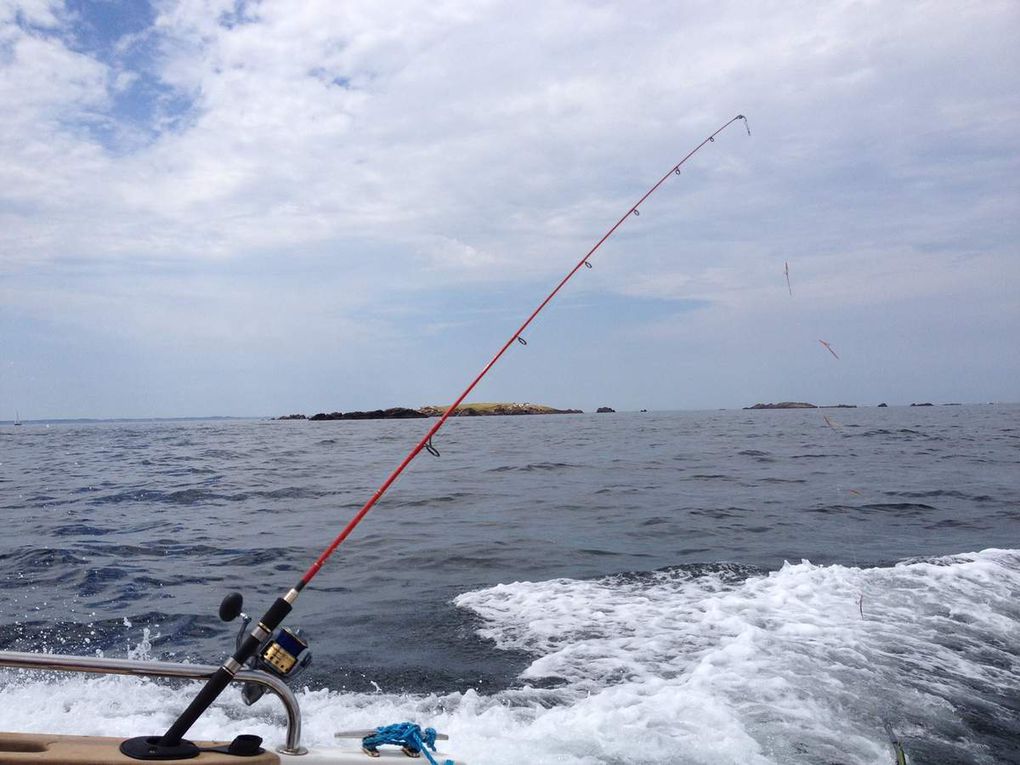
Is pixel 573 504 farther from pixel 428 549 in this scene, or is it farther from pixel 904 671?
pixel 904 671

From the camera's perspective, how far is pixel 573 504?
13891mm

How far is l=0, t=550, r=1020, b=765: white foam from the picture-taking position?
4305 mm

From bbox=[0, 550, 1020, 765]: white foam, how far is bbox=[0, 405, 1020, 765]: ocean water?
0.02 meters

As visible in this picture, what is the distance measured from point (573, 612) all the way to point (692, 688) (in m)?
2.03

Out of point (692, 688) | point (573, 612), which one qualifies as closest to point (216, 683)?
point (692, 688)

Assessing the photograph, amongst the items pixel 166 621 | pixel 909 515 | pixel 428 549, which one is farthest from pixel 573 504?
pixel 166 621

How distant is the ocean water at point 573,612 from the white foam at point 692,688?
0.02 metres

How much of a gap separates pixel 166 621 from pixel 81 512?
305 inches

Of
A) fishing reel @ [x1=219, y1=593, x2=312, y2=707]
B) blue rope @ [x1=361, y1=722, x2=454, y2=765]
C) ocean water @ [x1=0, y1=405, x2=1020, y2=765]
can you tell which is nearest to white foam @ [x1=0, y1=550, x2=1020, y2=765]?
ocean water @ [x1=0, y1=405, x2=1020, y2=765]

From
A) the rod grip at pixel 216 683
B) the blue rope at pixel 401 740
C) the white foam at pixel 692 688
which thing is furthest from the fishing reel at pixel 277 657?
the white foam at pixel 692 688

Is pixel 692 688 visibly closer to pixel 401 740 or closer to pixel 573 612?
pixel 573 612

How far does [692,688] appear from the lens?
16.7 feet

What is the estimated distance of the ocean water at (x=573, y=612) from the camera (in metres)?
4.54

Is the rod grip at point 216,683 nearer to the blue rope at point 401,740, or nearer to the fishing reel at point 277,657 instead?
the fishing reel at point 277,657
